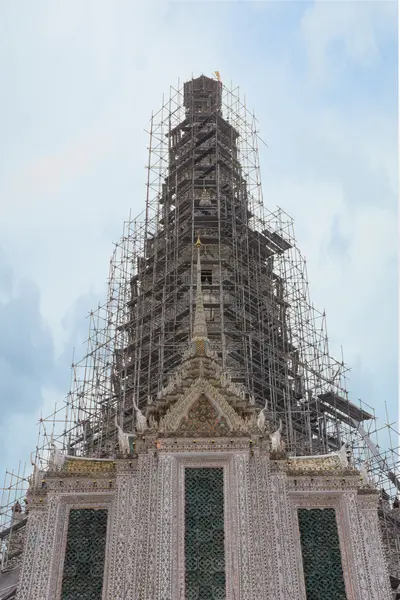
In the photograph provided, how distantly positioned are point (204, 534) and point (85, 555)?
3283 mm

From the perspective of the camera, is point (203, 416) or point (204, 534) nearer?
point (204, 534)

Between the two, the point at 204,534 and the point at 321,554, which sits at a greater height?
the point at 204,534

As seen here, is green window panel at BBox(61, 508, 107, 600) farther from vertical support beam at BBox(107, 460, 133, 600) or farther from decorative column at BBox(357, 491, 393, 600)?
decorative column at BBox(357, 491, 393, 600)

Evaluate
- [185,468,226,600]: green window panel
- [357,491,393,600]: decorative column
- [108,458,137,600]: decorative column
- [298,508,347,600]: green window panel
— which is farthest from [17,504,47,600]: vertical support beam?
[357,491,393,600]: decorative column

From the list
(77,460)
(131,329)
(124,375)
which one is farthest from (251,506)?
(131,329)

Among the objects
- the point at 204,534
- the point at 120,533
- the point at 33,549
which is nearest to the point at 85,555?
the point at 120,533

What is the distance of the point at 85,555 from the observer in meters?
20.7

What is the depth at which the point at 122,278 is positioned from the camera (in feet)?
136

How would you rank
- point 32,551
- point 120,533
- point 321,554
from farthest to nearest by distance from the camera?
1. point 321,554
2. point 32,551
3. point 120,533

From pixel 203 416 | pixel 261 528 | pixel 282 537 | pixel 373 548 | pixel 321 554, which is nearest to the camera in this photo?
pixel 261 528

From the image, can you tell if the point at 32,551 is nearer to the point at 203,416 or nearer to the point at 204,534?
→ the point at 204,534

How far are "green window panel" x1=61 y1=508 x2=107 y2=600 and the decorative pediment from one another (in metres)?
3.05

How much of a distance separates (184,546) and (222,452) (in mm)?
2526

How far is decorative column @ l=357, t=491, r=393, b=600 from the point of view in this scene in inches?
808
